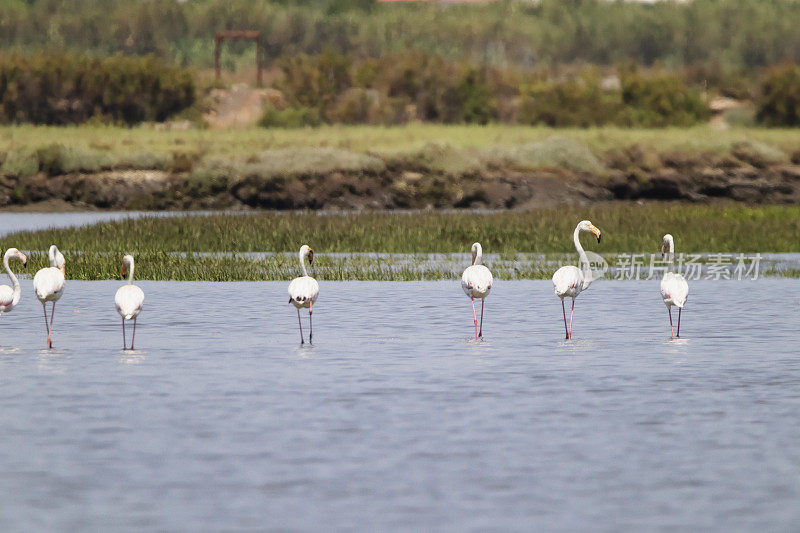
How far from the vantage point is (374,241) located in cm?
3341

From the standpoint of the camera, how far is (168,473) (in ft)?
33.0

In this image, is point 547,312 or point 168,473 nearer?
point 168,473

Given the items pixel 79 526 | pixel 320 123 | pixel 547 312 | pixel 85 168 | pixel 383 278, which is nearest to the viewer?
pixel 79 526

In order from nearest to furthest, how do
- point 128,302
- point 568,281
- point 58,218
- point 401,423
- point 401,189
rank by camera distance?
point 401,423
point 128,302
point 568,281
point 58,218
point 401,189

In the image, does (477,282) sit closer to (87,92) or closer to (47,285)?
(47,285)

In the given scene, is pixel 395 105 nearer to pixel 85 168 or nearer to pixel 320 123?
pixel 320 123

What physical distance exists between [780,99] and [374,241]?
51.3 m

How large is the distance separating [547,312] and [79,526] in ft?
42.7

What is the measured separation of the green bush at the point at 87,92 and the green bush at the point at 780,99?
29749 mm

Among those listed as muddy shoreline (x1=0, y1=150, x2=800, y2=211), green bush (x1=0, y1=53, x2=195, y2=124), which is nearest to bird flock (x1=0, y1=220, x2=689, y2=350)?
muddy shoreline (x1=0, y1=150, x2=800, y2=211)

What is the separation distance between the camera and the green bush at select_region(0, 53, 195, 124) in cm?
8000

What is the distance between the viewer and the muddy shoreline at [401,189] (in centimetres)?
5528

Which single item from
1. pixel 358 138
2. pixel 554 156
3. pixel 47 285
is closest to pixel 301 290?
pixel 47 285

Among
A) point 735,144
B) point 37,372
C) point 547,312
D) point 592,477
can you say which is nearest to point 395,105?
point 735,144
